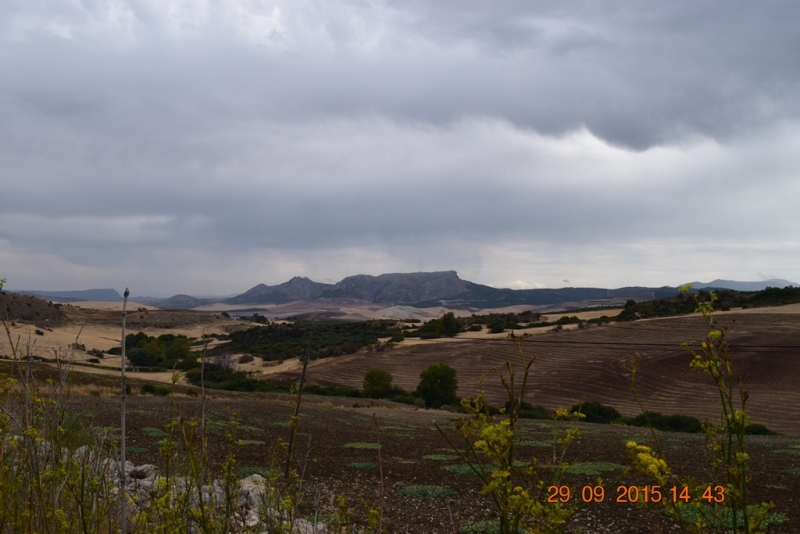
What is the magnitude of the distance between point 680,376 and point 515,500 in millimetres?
38768

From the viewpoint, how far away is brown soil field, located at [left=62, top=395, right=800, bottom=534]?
636cm

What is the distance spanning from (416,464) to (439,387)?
24.1 meters

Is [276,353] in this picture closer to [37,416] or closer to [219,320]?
[219,320]

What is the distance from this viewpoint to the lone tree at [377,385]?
35369 millimetres

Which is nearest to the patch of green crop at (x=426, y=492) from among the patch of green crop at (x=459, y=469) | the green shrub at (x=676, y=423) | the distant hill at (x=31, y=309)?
the patch of green crop at (x=459, y=469)

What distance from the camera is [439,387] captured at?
34.0m

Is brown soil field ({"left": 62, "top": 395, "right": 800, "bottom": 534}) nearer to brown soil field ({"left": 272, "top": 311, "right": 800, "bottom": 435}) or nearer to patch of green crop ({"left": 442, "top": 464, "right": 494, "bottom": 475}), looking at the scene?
patch of green crop ({"left": 442, "top": 464, "right": 494, "bottom": 475})

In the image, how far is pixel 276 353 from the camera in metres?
53.5

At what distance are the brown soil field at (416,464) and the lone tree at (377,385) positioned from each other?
1796 centimetres

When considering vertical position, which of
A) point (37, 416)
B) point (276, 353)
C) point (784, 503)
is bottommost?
point (276, 353)

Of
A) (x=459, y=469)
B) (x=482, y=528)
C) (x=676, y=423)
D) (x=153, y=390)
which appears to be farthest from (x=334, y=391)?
(x=482, y=528)

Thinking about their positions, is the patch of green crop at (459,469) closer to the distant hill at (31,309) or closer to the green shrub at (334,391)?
the green shrub at (334,391)

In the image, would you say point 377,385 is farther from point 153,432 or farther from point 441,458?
point 441,458

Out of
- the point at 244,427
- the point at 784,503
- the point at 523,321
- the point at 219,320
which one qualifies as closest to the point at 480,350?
the point at 523,321
